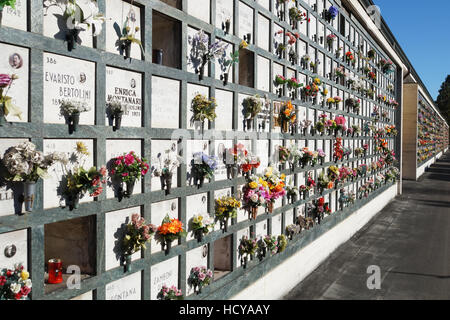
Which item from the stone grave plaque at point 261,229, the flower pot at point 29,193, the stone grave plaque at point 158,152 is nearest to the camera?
the flower pot at point 29,193

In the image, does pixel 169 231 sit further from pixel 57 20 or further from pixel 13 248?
pixel 57 20

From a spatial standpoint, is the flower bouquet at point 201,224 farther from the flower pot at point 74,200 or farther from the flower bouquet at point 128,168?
the flower pot at point 74,200

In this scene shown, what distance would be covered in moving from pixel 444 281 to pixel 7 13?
884 centimetres

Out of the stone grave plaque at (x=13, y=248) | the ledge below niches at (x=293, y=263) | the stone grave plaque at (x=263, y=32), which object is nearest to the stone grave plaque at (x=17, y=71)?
the stone grave plaque at (x=13, y=248)

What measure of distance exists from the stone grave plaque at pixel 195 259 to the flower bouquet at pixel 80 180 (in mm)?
1949

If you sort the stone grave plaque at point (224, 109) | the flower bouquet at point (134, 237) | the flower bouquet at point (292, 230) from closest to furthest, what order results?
1. the flower bouquet at point (134, 237)
2. the stone grave plaque at point (224, 109)
3. the flower bouquet at point (292, 230)

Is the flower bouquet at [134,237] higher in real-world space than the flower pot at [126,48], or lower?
lower

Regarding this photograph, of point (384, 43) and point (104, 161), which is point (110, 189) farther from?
point (384, 43)

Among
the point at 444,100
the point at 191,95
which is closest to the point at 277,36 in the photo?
the point at 191,95

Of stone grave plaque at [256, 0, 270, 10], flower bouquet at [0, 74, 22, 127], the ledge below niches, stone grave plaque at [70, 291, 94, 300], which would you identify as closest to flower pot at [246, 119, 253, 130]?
stone grave plaque at [256, 0, 270, 10]

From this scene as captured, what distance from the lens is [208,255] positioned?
571 cm

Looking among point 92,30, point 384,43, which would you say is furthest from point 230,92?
point 384,43

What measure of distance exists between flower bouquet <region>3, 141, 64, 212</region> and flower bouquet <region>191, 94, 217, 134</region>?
2.29m

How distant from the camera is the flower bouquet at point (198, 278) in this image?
530 centimetres
